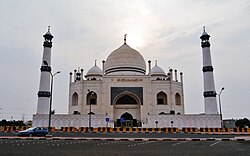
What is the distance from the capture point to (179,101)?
53.6 meters

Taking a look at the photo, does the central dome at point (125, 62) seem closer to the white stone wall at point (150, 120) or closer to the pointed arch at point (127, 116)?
the pointed arch at point (127, 116)

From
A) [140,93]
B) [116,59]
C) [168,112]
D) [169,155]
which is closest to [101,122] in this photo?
[140,93]

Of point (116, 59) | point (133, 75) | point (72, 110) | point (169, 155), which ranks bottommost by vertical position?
point (169, 155)

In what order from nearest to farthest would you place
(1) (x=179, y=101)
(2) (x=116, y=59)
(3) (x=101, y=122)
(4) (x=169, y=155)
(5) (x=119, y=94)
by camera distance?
(4) (x=169, y=155), (3) (x=101, y=122), (5) (x=119, y=94), (1) (x=179, y=101), (2) (x=116, y=59)

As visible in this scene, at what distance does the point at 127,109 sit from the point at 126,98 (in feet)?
7.44

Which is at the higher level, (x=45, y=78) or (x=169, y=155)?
(x=45, y=78)

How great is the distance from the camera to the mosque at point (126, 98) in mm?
43969

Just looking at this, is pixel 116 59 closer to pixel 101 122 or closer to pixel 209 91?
pixel 101 122

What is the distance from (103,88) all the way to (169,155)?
4024cm

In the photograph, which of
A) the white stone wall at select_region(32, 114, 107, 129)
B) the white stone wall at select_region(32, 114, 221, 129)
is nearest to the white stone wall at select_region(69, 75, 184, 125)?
the white stone wall at select_region(32, 114, 221, 129)

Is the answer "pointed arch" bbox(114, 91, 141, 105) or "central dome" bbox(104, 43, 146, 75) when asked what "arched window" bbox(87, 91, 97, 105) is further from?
"central dome" bbox(104, 43, 146, 75)

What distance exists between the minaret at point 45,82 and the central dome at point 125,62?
49.6 feet

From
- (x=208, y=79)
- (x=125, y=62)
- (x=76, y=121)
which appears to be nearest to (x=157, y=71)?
(x=125, y=62)

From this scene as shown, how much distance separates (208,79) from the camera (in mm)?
44969
